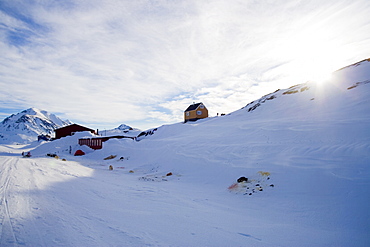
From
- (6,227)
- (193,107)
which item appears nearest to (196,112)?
(193,107)

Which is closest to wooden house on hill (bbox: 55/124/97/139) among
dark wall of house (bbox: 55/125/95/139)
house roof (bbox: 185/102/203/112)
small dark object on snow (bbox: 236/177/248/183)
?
dark wall of house (bbox: 55/125/95/139)

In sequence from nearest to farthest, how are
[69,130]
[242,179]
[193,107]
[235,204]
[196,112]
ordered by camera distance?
[235,204]
[242,179]
[69,130]
[196,112]
[193,107]

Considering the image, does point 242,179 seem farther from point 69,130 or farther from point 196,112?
point 69,130

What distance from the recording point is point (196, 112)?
46.9m

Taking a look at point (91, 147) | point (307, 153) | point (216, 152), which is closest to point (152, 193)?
point (216, 152)

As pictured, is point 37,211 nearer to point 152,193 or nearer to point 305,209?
point 152,193

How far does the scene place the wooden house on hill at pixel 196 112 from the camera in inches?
1850

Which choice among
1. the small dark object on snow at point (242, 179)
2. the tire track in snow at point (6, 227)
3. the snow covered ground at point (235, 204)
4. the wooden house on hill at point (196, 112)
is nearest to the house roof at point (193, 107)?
the wooden house on hill at point (196, 112)

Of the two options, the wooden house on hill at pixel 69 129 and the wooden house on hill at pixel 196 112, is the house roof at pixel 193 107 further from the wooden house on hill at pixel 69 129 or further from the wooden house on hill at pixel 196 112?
the wooden house on hill at pixel 69 129

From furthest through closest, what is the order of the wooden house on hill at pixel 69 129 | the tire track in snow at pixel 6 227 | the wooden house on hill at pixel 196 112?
1. the wooden house on hill at pixel 196 112
2. the wooden house on hill at pixel 69 129
3. the tire track in snow at pixel 6 227

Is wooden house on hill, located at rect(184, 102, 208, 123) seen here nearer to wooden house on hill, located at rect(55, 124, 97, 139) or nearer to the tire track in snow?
wooden house on hill, located at rect(55, 124, 97, 139)

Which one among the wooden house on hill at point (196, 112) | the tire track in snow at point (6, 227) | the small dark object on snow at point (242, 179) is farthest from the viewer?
the wooden house on hill at point (196, 112)

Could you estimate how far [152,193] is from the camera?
6.69 meters

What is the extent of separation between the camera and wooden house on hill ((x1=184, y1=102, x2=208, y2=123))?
47.0 metres
